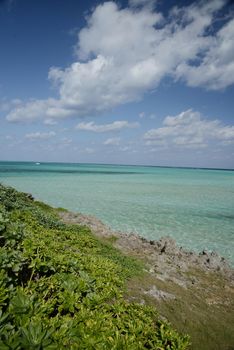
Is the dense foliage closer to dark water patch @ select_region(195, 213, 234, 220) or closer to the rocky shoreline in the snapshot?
the rocky shoreline

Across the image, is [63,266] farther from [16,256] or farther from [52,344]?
[52,344]

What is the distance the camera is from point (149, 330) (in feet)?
16.6

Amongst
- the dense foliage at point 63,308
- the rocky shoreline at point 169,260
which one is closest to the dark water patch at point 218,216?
the rocky shoreline at point 169,260

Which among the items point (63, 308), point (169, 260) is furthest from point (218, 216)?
point (63, 308)

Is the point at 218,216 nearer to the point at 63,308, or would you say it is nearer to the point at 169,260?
the point at 169,260

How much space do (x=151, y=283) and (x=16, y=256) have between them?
480 cm

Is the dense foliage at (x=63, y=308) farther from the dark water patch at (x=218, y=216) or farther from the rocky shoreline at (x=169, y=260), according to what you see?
the dark water patch at (x=218, y=216)

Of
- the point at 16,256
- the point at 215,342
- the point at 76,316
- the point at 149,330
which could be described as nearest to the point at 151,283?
the point at 215,342

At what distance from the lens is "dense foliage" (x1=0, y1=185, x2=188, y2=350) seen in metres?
3.60

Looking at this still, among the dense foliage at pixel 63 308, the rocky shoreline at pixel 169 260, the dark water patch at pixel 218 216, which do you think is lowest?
the dark water patch at pixel 218 216

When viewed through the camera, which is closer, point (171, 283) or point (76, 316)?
point (76, 316)

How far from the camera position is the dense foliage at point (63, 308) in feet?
11.8

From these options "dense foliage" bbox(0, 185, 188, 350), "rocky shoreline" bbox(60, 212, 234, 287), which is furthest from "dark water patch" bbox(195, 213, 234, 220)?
"dense foliage" bbox(0, 185, 188, 350)

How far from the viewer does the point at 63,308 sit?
189 inches
